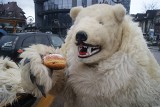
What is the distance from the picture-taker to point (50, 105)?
247cm

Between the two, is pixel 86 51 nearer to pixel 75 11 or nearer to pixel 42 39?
pixel 75 11

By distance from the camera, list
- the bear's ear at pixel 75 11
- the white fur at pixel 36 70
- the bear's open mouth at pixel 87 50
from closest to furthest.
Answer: the white fur at pixel 36 70
the bear's open mouth at pixel 87 50
the bear's ear at pixel 75 11

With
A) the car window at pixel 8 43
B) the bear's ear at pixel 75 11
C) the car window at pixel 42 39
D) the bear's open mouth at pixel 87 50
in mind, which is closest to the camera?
the bear's open mouth at pixel 87 50

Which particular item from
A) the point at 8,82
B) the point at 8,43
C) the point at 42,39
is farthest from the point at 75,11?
the point at 42,39

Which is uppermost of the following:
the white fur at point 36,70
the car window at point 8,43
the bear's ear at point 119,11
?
the bear's ear at point 119,11

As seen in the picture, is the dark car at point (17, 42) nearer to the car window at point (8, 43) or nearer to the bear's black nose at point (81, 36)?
the car window at point (8, 43)

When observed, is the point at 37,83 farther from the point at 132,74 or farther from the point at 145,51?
the point at 145,51

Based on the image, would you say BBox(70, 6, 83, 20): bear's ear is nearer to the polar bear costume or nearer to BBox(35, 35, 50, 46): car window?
the polar bear costume

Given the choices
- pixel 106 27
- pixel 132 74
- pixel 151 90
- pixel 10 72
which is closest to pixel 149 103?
pixel 151 90

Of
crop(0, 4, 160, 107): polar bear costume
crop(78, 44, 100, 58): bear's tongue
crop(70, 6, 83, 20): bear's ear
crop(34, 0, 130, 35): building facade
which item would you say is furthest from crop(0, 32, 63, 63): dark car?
crop(34, 0, 130, 35): building facade

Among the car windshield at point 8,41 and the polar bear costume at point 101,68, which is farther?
the car windshield at point 8,41

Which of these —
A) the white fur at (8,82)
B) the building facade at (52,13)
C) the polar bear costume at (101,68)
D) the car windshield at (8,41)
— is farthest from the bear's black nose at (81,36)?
the building facade at (52,13)

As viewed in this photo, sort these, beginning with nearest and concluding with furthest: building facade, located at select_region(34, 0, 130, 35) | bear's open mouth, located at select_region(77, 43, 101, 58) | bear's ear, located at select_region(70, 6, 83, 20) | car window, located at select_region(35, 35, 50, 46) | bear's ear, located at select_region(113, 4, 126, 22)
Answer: bear's open mouth, located at select_region(77, 43, 101, 58)
bear's ear, located at select_region(113, 4, 126, 22)
bear's ear, located at select_region(70, 6, 83, 20)
car window, located at select_region(35, 35, 50, 46)
building facade, located at select_region(34, 0, 130, 35)

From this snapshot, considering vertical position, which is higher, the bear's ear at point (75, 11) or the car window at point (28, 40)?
the bear's ear at point (75, 11)
